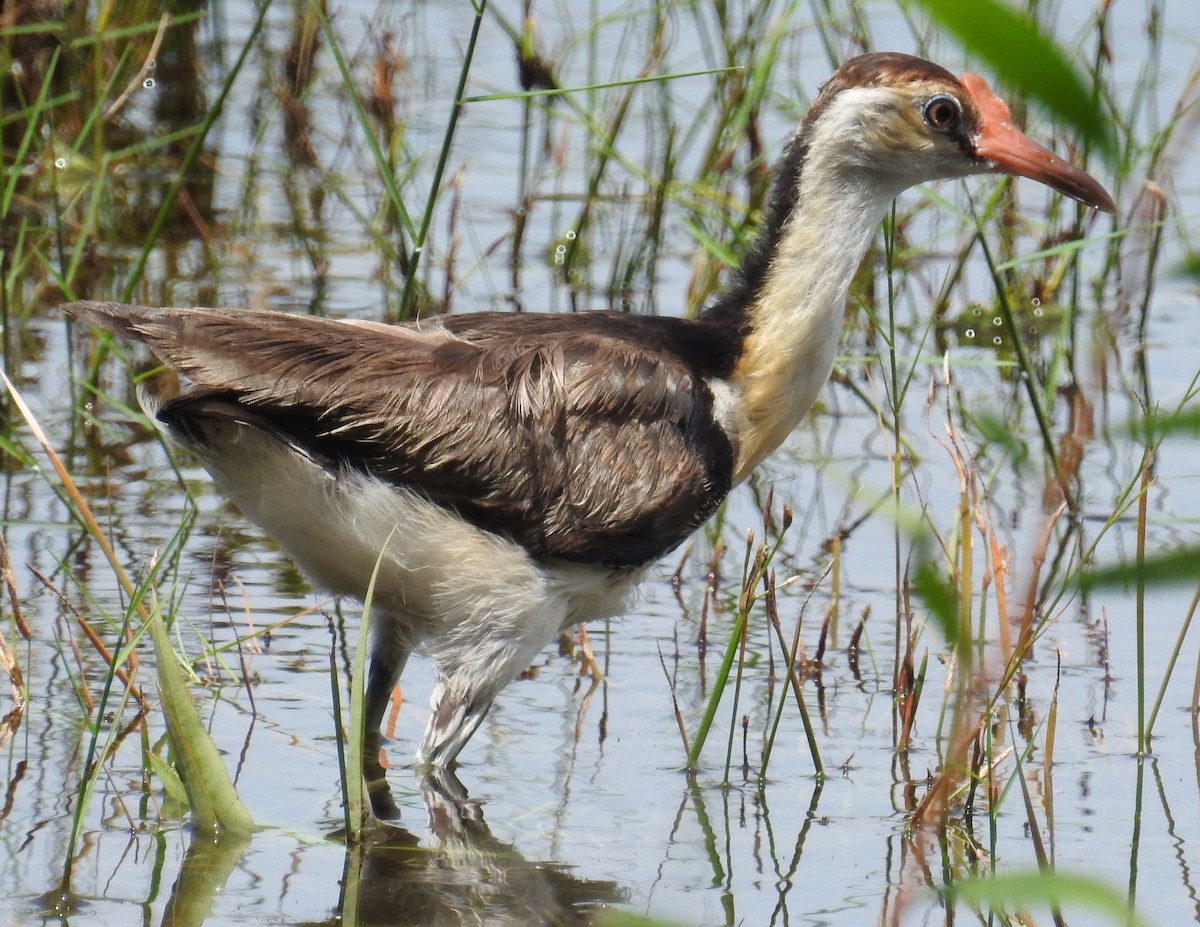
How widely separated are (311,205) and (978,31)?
8037 millimetres

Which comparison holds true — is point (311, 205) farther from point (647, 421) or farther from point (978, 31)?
point (978, 31)

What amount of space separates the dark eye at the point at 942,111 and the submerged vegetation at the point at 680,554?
277 millimetres

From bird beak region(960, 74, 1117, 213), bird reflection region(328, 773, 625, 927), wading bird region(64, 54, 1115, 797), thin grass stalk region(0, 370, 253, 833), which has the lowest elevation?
bird reflection region(328, 773, 625, 927)

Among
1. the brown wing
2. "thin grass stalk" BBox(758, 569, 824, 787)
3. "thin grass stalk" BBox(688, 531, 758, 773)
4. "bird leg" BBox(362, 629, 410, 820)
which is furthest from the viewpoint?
"bird leg" BBox(362, 629, 410, 820)

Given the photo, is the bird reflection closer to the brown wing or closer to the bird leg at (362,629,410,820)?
the bird leg at (362,629,410,820)

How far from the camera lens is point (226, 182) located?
8.88 m

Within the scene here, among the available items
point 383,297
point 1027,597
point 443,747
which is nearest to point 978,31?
point 1027,597

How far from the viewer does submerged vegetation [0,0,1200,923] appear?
360 cm

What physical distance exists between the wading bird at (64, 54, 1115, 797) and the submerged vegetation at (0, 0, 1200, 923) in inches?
8.4

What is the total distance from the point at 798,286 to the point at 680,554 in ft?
5.74

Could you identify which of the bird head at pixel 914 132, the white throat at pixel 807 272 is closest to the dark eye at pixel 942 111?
the bird head at pixel 914 132

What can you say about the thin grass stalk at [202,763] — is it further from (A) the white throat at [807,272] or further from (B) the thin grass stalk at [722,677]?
(A) the white throat at [807,272]

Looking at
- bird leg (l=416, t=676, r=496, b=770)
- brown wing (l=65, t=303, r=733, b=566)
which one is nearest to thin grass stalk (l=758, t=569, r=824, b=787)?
brown wing (l=65, t=303, r=733, b=566)

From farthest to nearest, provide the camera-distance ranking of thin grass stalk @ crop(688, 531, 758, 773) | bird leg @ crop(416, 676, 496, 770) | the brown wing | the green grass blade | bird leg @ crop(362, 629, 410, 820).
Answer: bird leg @ crop(362, 629, 410, 820)
bird leg @ crop(416, 676, 496, 770)
the brown wing
thin grass stalk @ crop(688, 531, 758, 773)
the green grass blade
